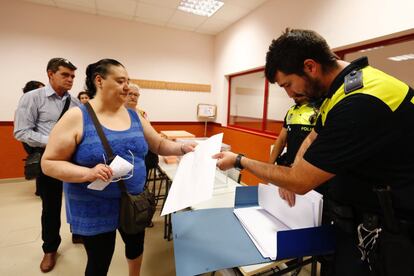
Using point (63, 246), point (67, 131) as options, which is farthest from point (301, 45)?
point (63, 246)

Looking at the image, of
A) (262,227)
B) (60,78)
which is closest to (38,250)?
(60,78)

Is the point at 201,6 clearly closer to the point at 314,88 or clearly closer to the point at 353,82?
the point at 314,88

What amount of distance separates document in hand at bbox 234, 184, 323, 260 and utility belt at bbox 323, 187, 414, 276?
11cm

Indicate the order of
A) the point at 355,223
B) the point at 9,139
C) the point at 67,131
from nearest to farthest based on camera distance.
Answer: the point at 355,223 < the point at 67,131 < the point at 9,139

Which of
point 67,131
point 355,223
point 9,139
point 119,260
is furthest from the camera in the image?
point 9,139

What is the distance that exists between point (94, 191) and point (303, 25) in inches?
108

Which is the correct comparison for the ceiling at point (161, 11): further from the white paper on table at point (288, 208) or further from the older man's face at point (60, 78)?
the white paper on table at point (288, 208)

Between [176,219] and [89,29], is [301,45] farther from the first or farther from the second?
[89,29]

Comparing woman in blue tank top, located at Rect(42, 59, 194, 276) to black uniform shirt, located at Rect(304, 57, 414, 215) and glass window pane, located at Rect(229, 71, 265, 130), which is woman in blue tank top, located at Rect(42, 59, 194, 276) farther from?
glass window pane, located at Rect(229, 71, 265, 130)

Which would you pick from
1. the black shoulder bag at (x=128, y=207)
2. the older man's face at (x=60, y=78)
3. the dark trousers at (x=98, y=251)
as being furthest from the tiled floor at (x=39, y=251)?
the older man's face at (x=60, y=78)

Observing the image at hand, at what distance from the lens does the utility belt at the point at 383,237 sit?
0.68 m

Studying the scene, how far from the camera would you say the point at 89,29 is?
3.99m

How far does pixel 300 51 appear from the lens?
0.84 meters

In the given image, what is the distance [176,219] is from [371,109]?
0.87m
